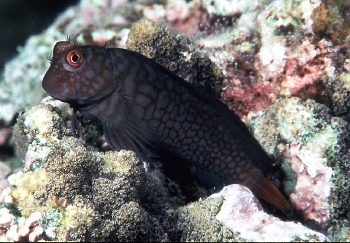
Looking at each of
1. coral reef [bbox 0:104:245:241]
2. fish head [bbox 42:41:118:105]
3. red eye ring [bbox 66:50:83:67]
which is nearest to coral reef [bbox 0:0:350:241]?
coral reef [bbox 0:104:245:241]

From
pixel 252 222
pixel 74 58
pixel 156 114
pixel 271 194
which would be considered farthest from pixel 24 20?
pixel 252 222

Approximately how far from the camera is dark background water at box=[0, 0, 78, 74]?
9.58 metres

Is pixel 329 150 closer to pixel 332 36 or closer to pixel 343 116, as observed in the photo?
pixel 343 116

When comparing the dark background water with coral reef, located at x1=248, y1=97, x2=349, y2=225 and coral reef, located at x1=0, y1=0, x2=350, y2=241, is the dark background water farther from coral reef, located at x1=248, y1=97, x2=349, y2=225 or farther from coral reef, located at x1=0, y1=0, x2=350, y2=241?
coral reef, located at x1=248, y1=97, x2=349, y2=225

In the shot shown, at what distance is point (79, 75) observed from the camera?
3393 mm

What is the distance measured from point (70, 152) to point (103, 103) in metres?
1.10

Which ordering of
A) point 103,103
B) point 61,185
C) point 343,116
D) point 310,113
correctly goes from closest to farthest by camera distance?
point 61,185, point 103,103, point 310,113, point 343,116

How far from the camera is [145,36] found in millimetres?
4004

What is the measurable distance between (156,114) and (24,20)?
822cm

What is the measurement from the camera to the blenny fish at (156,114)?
3400 millimetres

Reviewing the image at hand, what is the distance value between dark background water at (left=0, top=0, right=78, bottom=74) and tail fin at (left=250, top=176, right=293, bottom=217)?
8277 millimetres

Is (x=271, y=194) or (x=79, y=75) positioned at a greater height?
(x=79, y=75)

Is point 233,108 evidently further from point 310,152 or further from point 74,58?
point 74,58

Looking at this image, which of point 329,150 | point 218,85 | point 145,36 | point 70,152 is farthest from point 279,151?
point 70,152
